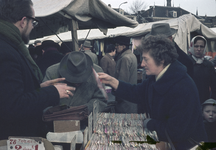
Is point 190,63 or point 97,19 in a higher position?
point 97,19

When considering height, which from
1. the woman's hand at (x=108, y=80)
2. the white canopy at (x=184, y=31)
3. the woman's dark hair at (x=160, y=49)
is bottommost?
the woman's hand at (x=108, y=80)

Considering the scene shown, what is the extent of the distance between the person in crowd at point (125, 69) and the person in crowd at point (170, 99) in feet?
7.28

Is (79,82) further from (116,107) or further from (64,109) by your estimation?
(116,107)

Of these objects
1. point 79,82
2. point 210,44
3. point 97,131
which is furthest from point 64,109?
point 210,44

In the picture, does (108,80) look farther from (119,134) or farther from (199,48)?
(199,48)

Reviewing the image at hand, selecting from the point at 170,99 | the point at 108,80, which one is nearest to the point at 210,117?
the point at 170,99

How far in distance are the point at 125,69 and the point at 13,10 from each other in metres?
2.97

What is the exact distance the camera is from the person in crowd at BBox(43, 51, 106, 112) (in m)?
2.47

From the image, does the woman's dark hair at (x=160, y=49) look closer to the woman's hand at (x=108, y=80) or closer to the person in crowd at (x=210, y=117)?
the woman's hand at (x=108, y=80)

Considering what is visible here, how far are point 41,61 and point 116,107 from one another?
74.1 inches

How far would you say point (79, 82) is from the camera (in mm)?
2447

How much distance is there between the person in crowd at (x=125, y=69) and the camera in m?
4.31

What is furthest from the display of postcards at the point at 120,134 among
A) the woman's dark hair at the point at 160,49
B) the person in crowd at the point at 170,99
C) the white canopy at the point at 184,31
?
the white canopy at the point at 184,31

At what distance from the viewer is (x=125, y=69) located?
14.1 feet
